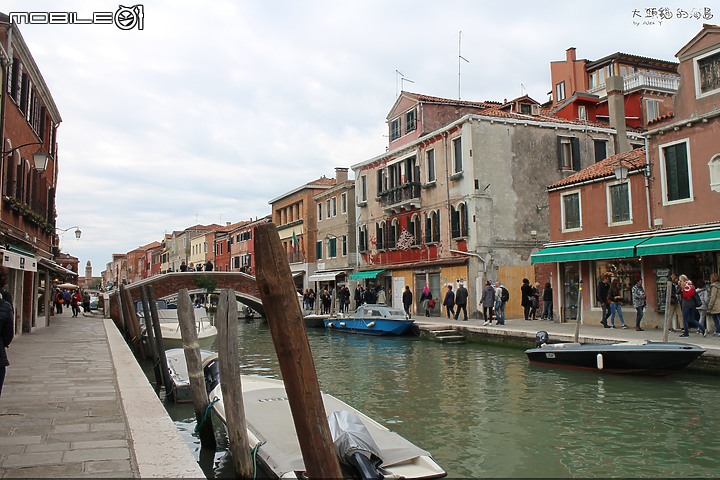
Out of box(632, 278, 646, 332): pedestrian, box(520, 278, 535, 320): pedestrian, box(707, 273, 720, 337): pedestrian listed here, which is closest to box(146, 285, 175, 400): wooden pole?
box(707, 273, 720, 337): pedestrian

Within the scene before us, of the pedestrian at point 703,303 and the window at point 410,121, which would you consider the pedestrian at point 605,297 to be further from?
the window at point 410,121

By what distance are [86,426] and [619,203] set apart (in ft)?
52.3

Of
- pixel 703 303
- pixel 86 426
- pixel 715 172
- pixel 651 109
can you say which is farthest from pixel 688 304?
pixel 651 109

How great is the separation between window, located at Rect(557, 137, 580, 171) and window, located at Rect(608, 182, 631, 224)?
6.90m

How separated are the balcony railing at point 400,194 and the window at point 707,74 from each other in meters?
13.0

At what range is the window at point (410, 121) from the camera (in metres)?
28.1

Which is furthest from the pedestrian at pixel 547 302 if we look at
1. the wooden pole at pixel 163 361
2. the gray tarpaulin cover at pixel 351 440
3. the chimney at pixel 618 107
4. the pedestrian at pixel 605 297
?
the gray tarpaulin cover at pixel 351 440

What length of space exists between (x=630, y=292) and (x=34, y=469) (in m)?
16.3

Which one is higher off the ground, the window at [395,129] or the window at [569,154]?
the window at [395,129]

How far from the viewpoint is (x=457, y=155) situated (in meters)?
24.7

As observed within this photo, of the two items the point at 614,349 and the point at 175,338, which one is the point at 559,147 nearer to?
the point at 614,349

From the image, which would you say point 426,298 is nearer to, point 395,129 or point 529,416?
point 395,129

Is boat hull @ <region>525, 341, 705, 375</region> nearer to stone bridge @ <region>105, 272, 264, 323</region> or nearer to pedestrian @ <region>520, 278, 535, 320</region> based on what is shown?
pedestrian @ <region>520, 278, 535, 320</region>

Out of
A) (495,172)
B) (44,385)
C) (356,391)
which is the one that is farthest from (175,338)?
(495,172)
